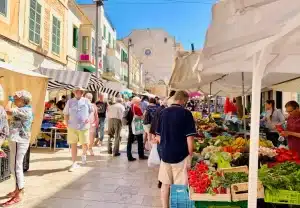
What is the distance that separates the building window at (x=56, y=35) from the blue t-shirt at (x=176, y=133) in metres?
13.6

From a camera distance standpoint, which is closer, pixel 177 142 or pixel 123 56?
pixel 177 142

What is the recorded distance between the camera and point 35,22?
13742 mm

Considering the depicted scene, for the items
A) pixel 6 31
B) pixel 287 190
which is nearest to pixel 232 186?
pixel 287 190

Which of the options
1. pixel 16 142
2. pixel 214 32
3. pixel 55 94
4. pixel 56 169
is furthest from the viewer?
pixel 55 94

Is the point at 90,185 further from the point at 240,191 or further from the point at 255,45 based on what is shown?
the point at 255,45

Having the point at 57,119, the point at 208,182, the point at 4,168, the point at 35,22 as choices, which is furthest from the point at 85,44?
the point at 208,182

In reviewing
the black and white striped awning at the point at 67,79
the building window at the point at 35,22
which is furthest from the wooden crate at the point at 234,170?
the building window at the point at 35,22

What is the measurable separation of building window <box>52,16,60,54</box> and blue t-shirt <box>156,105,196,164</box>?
44.6 feet

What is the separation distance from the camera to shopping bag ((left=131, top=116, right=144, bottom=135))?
8289 millimetres

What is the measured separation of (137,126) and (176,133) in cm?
443

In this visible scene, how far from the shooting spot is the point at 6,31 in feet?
37.0

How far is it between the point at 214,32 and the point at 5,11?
10.8 metres

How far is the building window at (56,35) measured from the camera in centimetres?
1602

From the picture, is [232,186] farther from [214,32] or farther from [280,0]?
[280,0]
